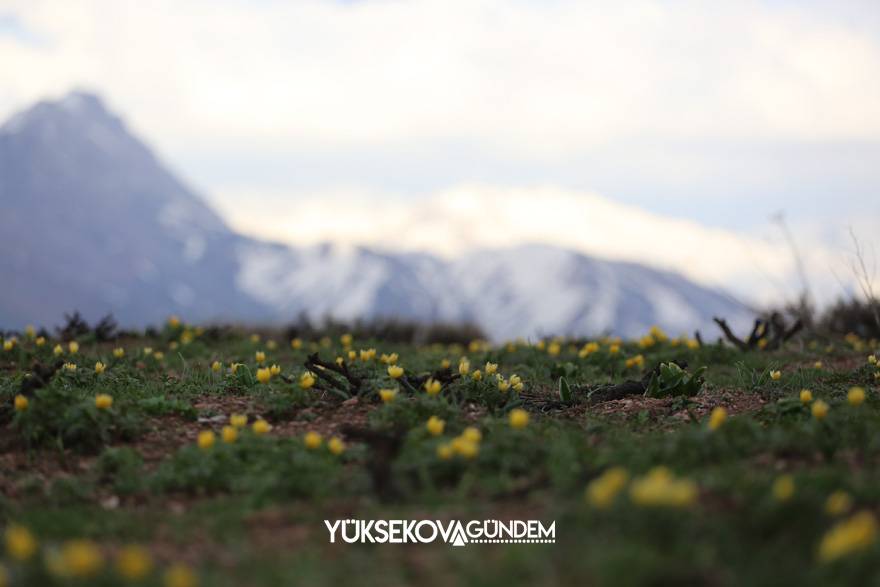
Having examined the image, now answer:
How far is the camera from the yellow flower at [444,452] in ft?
14.3

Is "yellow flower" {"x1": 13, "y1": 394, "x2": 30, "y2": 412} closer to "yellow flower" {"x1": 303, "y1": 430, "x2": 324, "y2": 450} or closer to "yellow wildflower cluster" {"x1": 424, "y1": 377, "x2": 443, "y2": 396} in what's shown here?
"yellow flower" {"x1": 303, "y1": 430, "x2": 324, "y2": 450}

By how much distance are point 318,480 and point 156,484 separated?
3.27 feet

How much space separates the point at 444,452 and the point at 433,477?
0.61ft

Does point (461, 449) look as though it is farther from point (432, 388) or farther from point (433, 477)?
point (432, 388)

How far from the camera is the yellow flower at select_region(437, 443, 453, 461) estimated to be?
14.3ft

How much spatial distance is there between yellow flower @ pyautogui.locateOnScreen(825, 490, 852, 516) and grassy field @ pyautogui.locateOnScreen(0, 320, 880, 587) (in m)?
0.01

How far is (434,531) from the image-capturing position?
3.87m

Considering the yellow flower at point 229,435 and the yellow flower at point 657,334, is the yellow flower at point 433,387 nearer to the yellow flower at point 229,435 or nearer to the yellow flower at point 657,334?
the yellow flower at point 229,435

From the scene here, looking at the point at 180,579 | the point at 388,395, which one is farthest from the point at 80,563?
the point at 388,395

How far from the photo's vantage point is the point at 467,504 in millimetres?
4098

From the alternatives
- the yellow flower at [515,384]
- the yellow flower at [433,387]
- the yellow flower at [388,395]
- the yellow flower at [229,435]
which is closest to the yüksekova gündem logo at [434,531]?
the yellow flower at [229,435]

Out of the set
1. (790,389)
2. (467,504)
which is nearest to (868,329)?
(790,389)

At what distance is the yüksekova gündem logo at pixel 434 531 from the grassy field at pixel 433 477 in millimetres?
68

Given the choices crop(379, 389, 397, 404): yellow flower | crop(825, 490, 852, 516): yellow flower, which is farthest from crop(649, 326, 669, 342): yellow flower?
crop(825, 490, 852, 516): yellow flower
